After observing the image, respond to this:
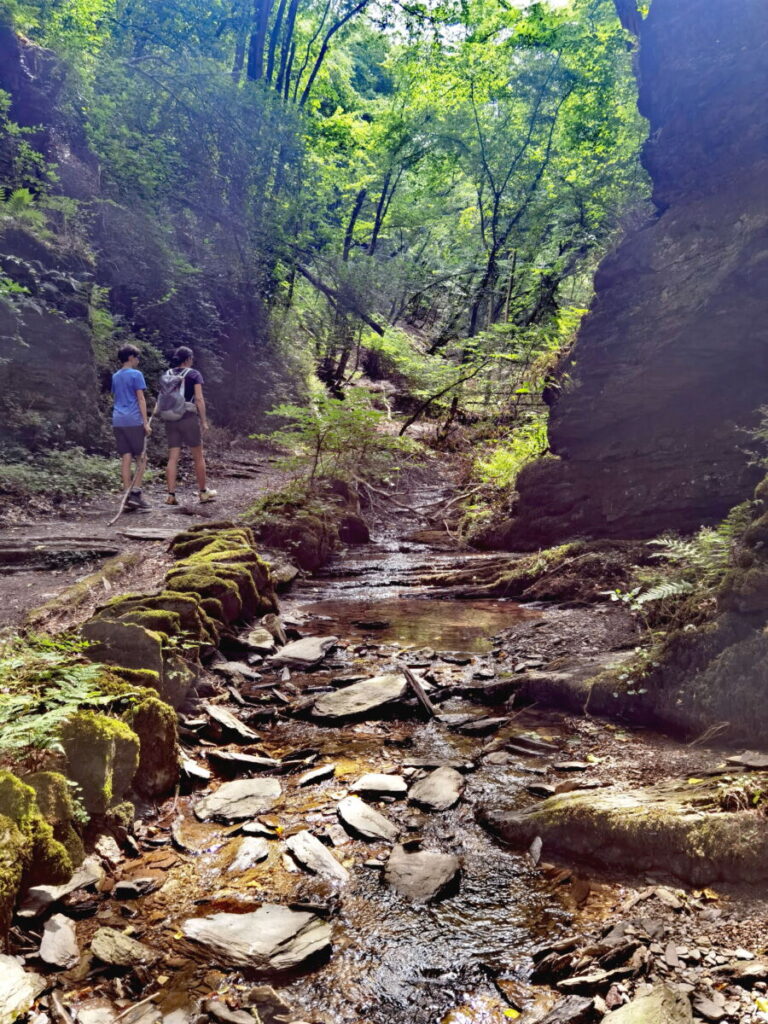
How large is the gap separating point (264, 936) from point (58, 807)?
43.7 inches

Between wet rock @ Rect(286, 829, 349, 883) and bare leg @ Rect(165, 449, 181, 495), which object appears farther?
bare leg @ Rect(165, 449, 181, 495)

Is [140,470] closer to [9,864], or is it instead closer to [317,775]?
[317,775]

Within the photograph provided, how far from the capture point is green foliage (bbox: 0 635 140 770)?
2939mm

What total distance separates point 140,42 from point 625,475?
19.8m

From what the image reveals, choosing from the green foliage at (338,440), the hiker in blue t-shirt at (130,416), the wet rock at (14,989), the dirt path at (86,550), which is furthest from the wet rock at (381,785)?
the green foliage at (338,440)

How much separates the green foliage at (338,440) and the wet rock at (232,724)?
744 centimetres

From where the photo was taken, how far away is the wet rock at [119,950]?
2453 mm

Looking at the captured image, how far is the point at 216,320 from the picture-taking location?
2025 centimetres

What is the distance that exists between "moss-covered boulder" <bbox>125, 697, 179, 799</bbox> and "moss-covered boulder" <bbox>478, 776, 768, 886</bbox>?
6.20 feet

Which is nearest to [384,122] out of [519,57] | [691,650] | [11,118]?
[519,57]

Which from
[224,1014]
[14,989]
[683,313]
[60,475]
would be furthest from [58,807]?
[60,475]

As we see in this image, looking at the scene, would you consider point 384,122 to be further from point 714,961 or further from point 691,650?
point 714,961

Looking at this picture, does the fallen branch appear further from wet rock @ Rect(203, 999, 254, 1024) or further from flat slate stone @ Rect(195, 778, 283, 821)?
wet rock @ Rect(203, 999, 254, 1024)

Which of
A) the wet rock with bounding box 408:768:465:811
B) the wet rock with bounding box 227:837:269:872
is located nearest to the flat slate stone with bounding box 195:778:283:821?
the wet rock with bounding box 227:837:269:872
